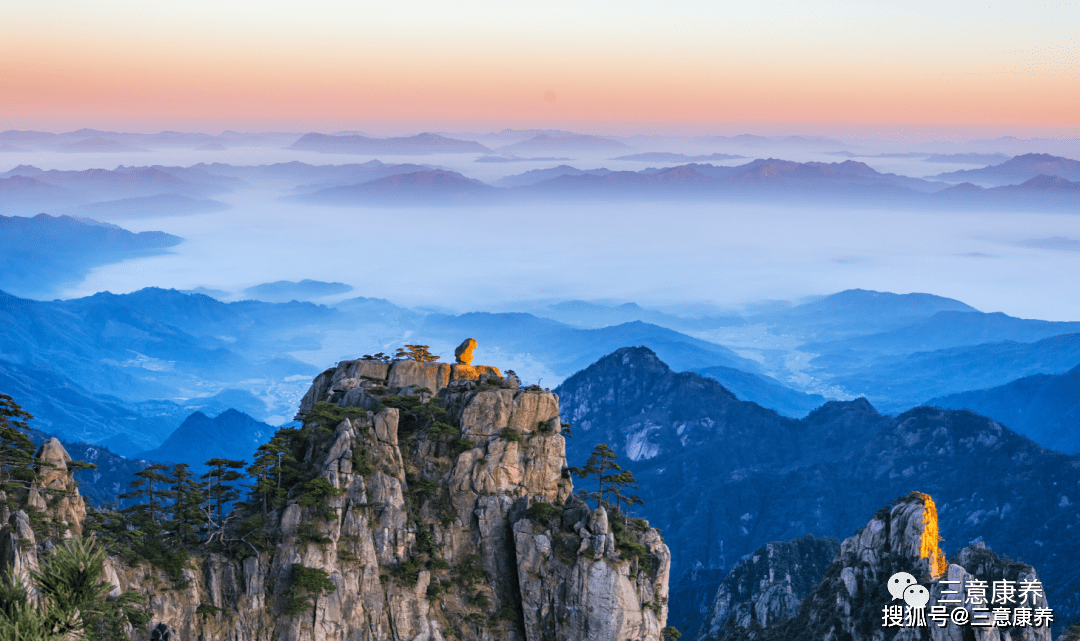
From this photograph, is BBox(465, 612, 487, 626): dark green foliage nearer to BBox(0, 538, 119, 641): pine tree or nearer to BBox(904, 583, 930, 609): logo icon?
BBox(904, 583, 930, 609): logo icon

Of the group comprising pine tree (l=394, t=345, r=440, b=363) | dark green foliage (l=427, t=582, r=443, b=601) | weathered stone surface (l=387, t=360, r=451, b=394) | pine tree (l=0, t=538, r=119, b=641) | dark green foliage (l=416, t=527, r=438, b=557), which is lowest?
pine tree (l=0, t=538, r=119, b=641)

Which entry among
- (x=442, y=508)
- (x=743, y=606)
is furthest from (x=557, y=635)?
(x=743, y=606)

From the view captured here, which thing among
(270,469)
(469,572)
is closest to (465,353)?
(469,572)

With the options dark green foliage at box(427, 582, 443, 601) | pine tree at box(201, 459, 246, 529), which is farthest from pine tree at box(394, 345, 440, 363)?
dark green foliage at box(427, 582, 443, 601)

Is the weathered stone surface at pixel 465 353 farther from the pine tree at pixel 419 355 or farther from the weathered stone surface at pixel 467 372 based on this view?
the pine tree at pixel 419 355

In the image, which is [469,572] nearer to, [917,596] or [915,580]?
[917,596]

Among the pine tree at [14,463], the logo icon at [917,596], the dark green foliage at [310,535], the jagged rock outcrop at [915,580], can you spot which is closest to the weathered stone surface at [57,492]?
the pine tree at [14,463]
